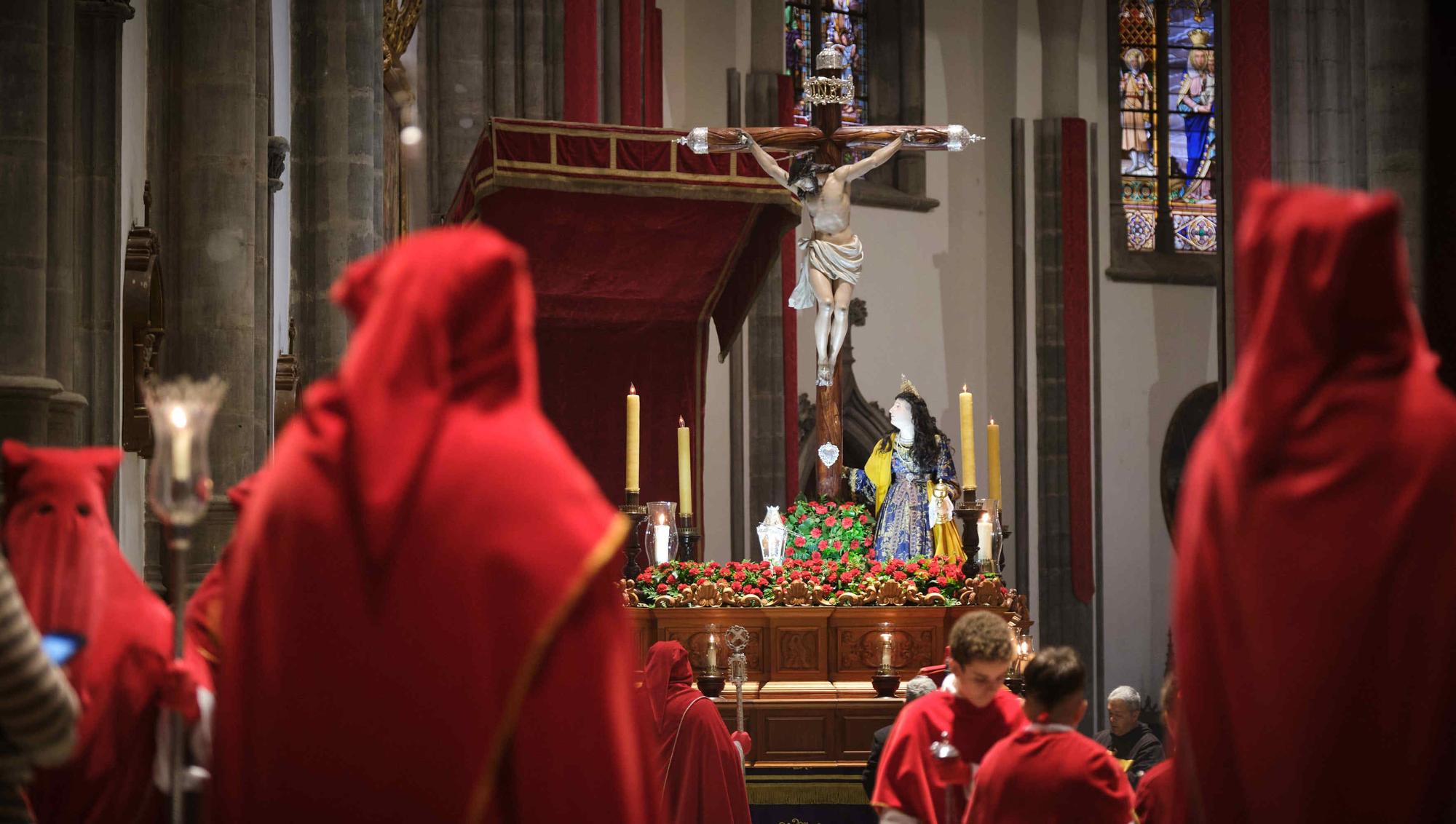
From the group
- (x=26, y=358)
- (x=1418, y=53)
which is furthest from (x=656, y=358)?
(x=26, y=358)

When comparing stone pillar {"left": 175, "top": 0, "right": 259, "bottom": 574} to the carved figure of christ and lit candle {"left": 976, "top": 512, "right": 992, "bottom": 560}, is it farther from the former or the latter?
lit candle {"left": 976, "top": 512, "right": 992, "bottom": 560}

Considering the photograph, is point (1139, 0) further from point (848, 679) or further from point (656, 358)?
point (848, 679)

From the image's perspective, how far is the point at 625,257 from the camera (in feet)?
44.8

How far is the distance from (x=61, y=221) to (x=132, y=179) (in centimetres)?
177

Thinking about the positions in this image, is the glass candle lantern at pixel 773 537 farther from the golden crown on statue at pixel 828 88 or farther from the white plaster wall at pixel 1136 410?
the white plaster wall at pixel 1136 410

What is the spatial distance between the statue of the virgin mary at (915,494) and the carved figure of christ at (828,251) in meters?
0.79

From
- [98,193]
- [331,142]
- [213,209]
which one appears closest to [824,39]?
[331,142]

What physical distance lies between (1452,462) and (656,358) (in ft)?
40.3

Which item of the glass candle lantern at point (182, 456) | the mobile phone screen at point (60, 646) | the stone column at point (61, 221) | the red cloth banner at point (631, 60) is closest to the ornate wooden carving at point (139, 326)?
the stone column at point (61, 221)

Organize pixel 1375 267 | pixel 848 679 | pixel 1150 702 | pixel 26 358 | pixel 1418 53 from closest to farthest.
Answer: pixel 1375 267
pixel 26 358
pixel 848 679
pixel 1418 53
pixel 1150 702

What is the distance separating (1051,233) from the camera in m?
24.2

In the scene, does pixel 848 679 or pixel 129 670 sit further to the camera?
pixel 848 679

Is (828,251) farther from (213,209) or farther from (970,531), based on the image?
(213,209)

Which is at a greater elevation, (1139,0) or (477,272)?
(1139,0)
